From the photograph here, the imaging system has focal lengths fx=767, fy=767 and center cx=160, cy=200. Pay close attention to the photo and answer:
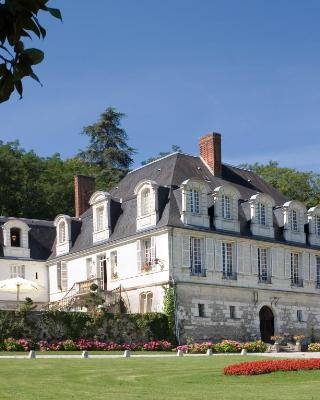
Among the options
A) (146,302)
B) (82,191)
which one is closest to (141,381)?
(146,302)

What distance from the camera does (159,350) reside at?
3100 cm

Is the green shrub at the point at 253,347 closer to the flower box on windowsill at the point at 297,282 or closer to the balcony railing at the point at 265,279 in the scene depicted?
the balcony railing at the point at 265,279

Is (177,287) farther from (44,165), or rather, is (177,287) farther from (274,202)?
(44,165)

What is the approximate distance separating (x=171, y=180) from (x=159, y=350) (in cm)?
821

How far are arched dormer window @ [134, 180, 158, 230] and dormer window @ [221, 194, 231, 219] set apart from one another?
3349 millimetres

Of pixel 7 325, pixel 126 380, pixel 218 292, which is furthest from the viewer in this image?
pixel 218 292

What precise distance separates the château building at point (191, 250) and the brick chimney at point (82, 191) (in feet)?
0.18

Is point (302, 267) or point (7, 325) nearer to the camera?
point (7, 325)

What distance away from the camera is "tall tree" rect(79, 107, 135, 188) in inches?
2539

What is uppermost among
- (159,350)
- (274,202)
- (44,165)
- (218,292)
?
(44,165)

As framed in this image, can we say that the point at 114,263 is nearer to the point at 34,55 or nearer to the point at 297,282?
the point at 297,282

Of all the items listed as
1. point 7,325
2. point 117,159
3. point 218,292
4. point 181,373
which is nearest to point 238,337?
point 218,292

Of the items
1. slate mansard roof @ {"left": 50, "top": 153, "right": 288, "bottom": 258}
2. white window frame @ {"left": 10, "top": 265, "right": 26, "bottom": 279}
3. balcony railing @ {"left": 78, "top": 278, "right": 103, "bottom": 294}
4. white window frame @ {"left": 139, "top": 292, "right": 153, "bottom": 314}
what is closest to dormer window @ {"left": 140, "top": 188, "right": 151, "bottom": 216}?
slate mansard roof @ {"left": 50, "top": 153, "right": 288, "bottom": 258}

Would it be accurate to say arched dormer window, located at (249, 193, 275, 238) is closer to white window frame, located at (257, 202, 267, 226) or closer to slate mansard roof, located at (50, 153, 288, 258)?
white window frame, located at (257, 202, 267, 226)
